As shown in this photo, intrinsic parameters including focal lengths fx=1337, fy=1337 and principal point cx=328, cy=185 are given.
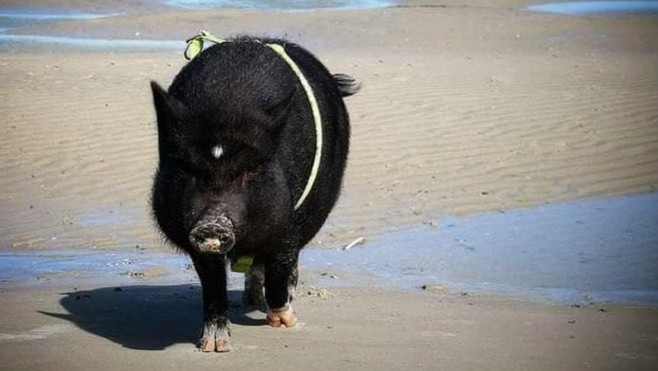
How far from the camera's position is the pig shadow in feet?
19.9

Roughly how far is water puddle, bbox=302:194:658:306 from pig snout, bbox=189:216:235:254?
2343 millimetres

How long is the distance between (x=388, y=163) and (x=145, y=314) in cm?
484

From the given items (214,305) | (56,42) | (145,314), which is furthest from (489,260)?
(56,42)

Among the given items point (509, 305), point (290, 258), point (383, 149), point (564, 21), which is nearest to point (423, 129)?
point (383, 149)

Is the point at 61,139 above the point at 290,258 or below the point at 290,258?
below

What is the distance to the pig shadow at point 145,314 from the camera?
606 cm

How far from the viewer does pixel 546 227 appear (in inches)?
356

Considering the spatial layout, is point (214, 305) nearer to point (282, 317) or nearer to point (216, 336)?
point (216, 336)

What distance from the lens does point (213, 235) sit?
5.16 m

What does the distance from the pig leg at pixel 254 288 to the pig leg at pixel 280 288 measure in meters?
0.40

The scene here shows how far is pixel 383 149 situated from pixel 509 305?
15.8 feet

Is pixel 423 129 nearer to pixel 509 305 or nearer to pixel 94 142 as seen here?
pixel 94 142

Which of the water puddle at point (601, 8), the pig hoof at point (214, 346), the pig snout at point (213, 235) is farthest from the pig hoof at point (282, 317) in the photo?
the water puddle at point (601, 8)

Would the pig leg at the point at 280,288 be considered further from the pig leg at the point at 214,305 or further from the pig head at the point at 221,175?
the pig head at the point at 221,175
